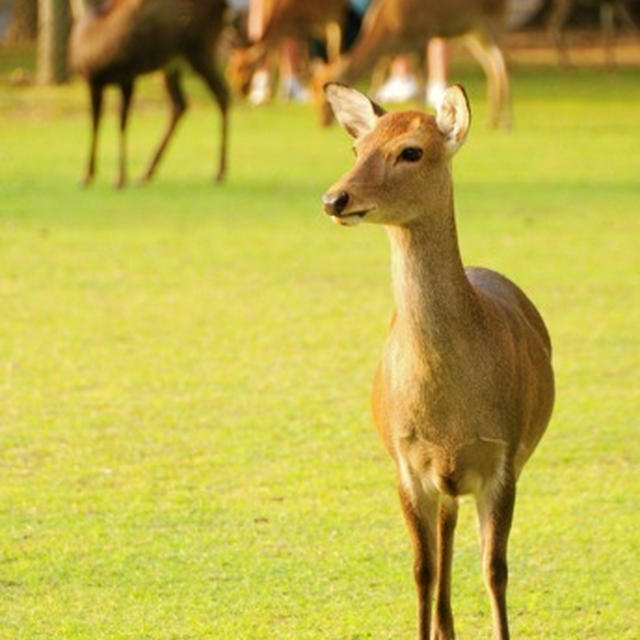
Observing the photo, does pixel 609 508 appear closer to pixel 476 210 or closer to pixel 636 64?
pixel 476 210

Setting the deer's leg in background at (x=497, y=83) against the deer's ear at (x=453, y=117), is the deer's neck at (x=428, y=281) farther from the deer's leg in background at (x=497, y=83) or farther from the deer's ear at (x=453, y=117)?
the deer's leg in background at (x=497, y=83)

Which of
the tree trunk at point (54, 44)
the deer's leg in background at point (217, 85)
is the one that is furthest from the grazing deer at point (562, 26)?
the deer's leg in background at point (217, 85)

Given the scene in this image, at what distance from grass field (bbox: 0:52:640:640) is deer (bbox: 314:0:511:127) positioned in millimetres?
2879

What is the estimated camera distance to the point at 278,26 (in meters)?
20.1

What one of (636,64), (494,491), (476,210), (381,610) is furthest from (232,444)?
(636,64)

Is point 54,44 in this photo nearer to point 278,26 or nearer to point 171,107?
point 278,26

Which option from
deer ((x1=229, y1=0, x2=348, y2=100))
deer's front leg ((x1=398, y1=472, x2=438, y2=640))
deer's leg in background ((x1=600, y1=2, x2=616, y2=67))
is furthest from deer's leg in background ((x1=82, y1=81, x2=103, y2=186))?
deer's leg in background ((x1=600, y1=2, x2=616, y2=67))

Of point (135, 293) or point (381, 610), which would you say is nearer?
point (381, 610)

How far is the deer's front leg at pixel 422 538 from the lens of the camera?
483cm

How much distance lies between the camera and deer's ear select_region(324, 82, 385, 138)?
4.99m

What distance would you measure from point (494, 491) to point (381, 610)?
30.0 inches

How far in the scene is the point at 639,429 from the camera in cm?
746

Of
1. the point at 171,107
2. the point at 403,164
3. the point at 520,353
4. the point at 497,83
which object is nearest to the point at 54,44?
the point at 497,83

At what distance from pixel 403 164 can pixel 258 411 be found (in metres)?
3.13
